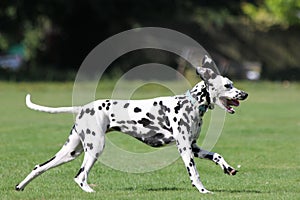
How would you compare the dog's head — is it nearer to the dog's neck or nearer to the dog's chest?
the dog's neck

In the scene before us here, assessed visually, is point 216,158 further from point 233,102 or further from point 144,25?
point 144,25

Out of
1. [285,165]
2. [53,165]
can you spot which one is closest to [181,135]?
[53,165]

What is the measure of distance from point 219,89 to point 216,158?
88 cm

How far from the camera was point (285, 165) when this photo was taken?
14273mm

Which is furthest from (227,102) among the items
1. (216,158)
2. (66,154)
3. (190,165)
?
(66,154)

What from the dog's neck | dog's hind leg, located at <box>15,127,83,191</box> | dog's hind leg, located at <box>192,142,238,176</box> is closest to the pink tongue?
the dog's neck

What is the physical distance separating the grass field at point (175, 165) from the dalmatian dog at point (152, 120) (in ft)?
1.57

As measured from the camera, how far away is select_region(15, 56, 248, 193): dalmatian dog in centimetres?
1077

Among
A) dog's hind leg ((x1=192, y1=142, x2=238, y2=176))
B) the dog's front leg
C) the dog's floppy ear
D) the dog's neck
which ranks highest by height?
the dog's floppy ear

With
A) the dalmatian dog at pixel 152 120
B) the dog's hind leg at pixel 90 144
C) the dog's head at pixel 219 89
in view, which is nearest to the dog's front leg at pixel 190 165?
the dalmatian dog at pixel 152 120

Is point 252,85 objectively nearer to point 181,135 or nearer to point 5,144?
point 5,144

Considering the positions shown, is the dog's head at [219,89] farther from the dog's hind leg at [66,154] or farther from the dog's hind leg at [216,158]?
the dog's hind leg at [66,154]

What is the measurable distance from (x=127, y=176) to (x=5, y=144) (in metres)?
5.20

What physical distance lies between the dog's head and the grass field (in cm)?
120
